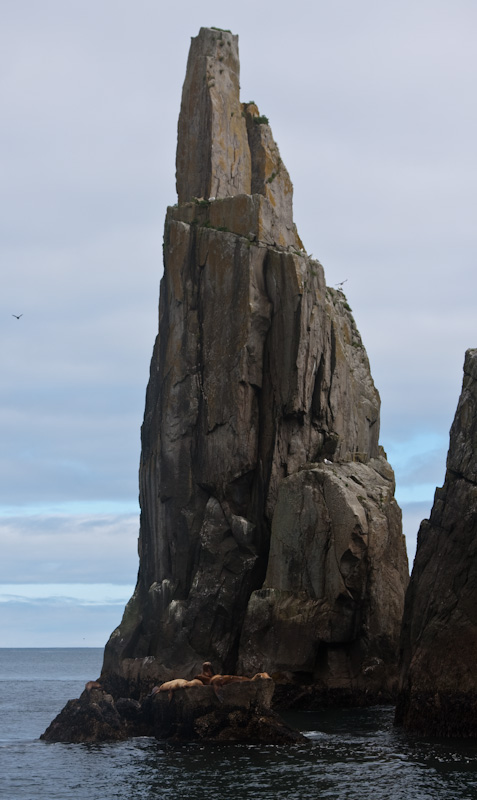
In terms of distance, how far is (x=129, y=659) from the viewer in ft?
216

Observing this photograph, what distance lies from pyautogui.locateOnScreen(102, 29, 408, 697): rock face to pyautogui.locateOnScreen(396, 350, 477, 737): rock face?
396 inches

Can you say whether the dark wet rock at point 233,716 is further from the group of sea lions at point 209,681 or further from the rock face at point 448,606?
the rock face at point 448,606

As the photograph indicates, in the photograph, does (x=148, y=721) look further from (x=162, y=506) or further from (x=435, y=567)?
(x=162, y=506)

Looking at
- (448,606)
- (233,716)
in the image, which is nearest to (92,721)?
(233,716)

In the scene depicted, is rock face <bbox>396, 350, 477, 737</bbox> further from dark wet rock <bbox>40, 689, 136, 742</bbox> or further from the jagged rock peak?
the jagged rock peak

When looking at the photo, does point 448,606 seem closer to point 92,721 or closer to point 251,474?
point 92,721

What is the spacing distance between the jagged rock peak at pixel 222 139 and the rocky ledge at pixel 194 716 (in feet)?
116

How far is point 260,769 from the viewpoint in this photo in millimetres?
40188

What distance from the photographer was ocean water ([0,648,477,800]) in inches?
1459

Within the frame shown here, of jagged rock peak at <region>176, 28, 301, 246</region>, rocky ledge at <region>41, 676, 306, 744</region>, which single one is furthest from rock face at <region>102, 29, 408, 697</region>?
rocky ledge at <region>41, 676, 306, 744</region>

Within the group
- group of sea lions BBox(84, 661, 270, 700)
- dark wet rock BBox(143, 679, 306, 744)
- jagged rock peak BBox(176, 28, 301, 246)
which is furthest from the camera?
jagged rock peak BBox(176, 28, 301, 246)

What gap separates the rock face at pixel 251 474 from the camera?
6034 cm

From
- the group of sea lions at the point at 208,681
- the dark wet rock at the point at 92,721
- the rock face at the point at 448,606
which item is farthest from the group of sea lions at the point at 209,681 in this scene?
the rock face at the point at 448,606

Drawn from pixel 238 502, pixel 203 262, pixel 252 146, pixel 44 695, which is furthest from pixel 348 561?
pixel 44 695
